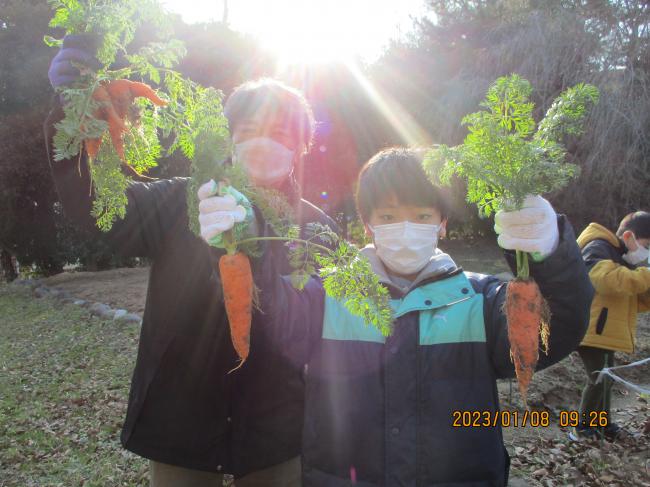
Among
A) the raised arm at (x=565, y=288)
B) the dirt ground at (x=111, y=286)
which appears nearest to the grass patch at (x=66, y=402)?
the dirt ground at (x=111, y=286)

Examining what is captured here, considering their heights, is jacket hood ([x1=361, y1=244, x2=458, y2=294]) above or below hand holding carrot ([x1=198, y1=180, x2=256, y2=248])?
below

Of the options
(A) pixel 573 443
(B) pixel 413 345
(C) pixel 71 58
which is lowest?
(A) pixel 573 443

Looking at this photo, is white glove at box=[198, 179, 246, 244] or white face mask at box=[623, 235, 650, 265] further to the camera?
white face mask at box=[623, 235, 650, 265]

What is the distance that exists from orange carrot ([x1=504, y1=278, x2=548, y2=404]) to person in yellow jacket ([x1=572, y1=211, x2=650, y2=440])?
2.72 m

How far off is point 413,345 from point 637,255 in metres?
3.54

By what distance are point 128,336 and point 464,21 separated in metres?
15.3

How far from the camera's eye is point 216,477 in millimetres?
2295

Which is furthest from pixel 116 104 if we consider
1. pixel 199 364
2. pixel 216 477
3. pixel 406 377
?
pixel 216 477

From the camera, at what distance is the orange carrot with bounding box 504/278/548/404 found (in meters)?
1.80

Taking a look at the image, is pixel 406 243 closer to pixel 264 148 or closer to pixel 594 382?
pixel 264 148

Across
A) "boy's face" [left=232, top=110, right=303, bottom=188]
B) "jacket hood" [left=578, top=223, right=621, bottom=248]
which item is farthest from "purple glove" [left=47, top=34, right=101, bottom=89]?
"jacket hood" [left=578, top=223, right=621, bottom=248]

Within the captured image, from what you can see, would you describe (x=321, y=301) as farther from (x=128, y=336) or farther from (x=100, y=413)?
(x=128, y=336)

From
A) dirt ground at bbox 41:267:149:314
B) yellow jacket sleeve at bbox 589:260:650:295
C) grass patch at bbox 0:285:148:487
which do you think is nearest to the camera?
yellow jacket sleeve at bbox 589:260:650:295

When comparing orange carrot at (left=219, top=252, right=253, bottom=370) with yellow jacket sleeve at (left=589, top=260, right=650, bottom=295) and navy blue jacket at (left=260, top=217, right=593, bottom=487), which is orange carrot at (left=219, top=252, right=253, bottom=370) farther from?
yellow jacket sleeve at (left=589, top=260, right=650, bottom=295)
